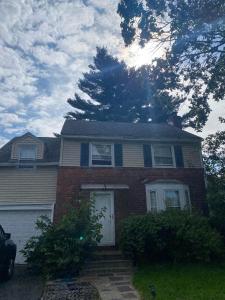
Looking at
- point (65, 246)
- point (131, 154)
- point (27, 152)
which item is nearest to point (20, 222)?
point (27, 152)

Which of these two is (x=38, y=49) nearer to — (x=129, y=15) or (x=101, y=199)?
(x=129, y=15)

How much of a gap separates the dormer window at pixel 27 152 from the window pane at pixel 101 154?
10.9 ft

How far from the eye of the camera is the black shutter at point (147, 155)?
1417cm

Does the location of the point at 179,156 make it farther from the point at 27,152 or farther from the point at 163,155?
the point at 27,152

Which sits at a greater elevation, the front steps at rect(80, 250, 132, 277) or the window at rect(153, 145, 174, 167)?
the window at rect(153, 145, 174, 167)

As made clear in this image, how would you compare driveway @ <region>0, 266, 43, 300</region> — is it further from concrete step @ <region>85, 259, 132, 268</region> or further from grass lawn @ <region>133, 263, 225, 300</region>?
grass lawn @ <region>133, 263, 225, 300</region>

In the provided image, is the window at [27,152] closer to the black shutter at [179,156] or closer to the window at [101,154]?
the window at [101,154]

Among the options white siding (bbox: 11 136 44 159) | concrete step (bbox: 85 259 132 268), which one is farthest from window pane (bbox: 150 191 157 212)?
white siding (bbox: 11 136 44 159)

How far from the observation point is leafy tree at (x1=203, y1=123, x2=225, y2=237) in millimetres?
11570

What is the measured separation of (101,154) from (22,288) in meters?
7.91

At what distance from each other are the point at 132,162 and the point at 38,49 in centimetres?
731

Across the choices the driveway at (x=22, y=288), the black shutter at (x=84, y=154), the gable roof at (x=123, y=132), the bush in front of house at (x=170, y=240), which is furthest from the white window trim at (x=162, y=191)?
the driveway at (x=22, y=288)

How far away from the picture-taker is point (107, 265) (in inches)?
384

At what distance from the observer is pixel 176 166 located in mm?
14414
